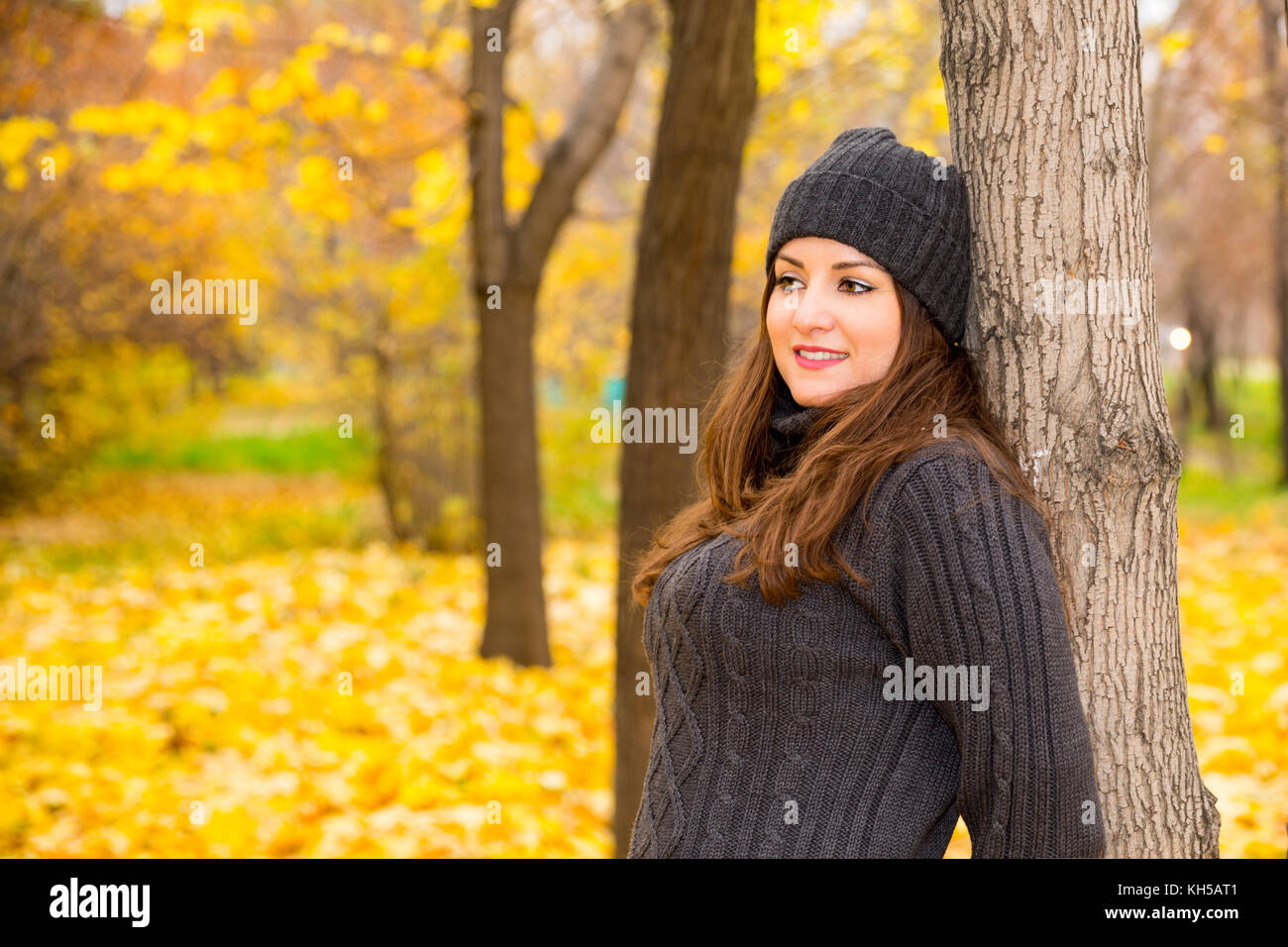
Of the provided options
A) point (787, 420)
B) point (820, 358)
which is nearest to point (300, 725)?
point (787, 420)

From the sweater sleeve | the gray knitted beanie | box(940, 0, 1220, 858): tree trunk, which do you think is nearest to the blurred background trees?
box(940, 0, 1220, 858): tree trunk

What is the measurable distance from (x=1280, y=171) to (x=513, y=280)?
9.82 m

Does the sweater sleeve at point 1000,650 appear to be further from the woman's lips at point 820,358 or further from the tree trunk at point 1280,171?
the tree trunk at point 1280,171

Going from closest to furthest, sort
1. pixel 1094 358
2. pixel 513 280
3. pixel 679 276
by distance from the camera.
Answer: pixel 1094 358 < pixel 679 276 < pixel 513 280

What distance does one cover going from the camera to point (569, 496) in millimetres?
11492

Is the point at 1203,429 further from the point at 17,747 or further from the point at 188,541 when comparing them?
the point at 17,747

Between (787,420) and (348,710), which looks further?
(348,710)

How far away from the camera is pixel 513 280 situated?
6062 millimetres

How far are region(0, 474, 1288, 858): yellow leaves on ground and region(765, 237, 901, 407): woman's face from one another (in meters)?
2.26

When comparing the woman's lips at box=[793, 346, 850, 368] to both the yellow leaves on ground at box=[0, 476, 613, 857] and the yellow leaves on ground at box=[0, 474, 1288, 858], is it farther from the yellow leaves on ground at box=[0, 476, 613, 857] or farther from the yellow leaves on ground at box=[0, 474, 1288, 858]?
the yellow leaves on ground at box=[0, 476, 613, 857]

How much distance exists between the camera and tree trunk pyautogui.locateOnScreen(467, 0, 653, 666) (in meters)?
5.89

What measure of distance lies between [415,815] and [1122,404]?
312cm

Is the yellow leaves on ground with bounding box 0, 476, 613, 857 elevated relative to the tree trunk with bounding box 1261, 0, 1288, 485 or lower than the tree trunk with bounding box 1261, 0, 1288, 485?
lower

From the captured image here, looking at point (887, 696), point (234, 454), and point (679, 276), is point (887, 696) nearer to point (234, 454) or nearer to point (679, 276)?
point (679, 276)
